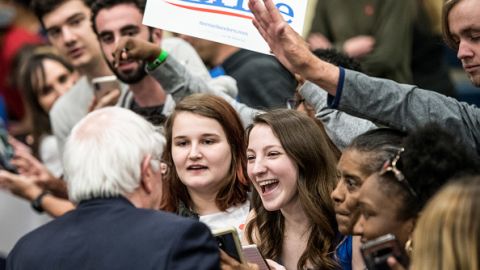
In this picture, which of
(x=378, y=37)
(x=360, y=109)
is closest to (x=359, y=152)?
(x=360, y=109)

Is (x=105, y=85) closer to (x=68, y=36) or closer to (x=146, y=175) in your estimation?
(x=68, y=36)

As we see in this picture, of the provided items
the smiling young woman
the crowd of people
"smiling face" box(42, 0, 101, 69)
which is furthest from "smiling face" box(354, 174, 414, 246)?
"smiling face" box(42, 0, 101, 69)

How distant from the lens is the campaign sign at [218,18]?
Result: 516 cm

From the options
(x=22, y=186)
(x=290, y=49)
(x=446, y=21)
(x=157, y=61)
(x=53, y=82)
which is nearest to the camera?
(x=290, y=49)

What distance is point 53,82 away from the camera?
8.33 m

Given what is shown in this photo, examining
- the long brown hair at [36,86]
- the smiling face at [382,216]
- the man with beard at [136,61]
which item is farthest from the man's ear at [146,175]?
the long brown hair at [36,86]

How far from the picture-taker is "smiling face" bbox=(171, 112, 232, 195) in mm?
5441

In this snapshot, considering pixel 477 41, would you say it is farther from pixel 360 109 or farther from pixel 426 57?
pixel 426 57

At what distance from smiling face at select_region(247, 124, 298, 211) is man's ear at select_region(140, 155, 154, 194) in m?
0.95

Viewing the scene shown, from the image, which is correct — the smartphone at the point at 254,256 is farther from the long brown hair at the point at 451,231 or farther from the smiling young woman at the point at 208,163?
the long brown hair at the point at 451,231

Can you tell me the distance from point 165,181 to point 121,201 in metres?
1.54

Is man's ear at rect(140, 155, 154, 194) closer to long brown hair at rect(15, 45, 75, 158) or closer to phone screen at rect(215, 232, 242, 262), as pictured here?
phone screen at rect(215, 232, 242, 262)

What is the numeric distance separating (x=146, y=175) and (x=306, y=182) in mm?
1122

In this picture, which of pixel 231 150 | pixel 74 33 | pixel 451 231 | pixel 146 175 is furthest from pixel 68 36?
pixel 451 231
